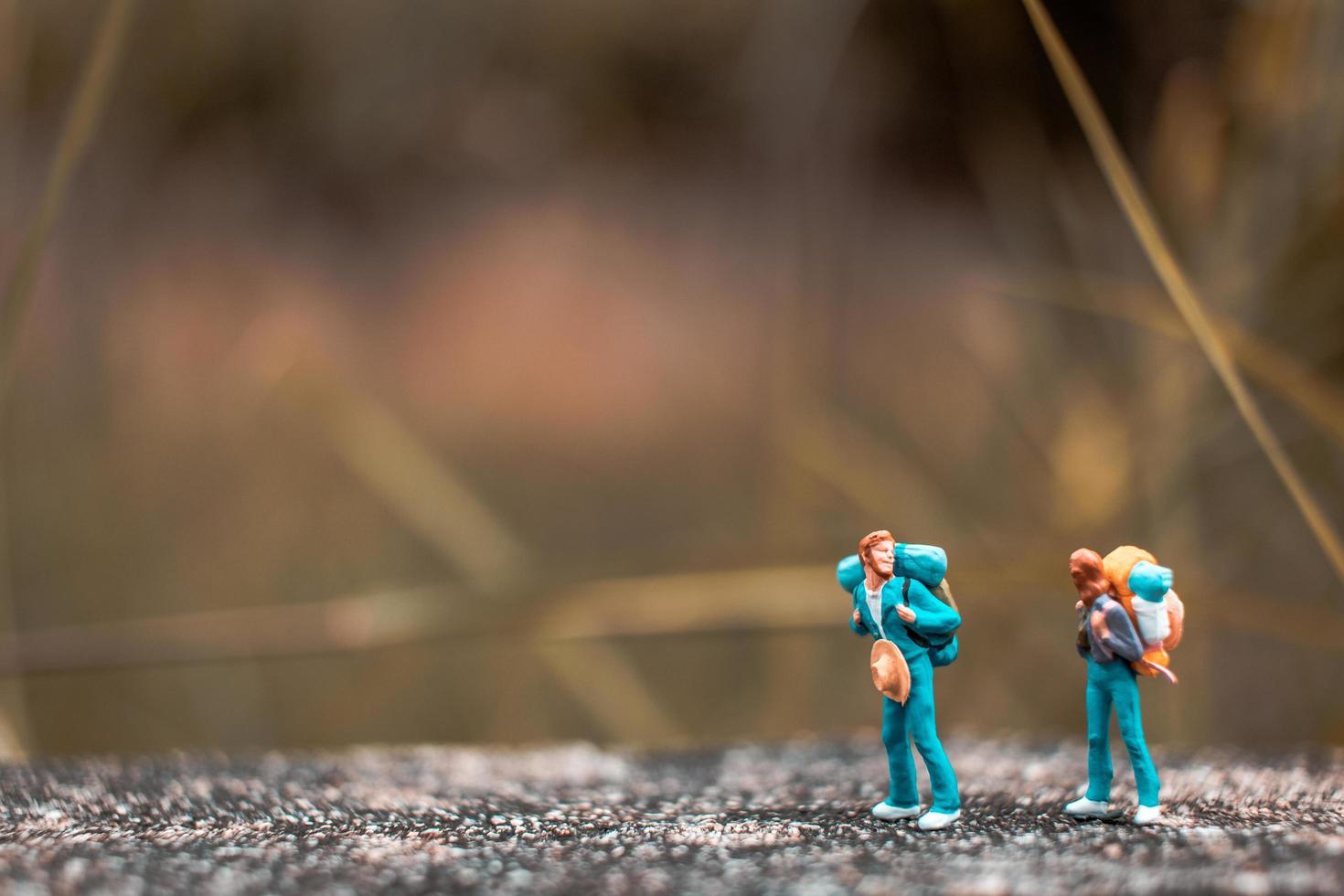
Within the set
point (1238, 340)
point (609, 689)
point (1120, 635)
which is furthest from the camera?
point (609, 689)

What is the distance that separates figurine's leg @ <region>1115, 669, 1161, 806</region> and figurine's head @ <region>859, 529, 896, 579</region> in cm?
9

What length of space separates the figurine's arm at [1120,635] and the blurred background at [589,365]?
0.36 metres

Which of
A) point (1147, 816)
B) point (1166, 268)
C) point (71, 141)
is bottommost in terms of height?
point (1147, 816)

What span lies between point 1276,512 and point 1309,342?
113mm

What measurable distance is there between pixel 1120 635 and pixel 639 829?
0.57ft

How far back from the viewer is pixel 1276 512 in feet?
2.53

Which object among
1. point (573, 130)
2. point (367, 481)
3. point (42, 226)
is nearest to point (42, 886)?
point (42, 226)

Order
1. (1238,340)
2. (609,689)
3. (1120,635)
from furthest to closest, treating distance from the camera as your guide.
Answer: (609,689), (1238,340), (1120,635)

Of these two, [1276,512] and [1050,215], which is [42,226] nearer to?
[1050,215]

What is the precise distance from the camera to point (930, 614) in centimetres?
40

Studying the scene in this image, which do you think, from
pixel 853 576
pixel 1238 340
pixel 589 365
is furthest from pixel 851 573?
pixel 589 365

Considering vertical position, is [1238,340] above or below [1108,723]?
above

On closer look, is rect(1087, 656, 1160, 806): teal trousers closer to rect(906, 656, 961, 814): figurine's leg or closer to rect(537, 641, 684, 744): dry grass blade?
rect(906, 656, 961, 814): figurine's leg

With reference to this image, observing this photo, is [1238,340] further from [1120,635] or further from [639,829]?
[639,829]
